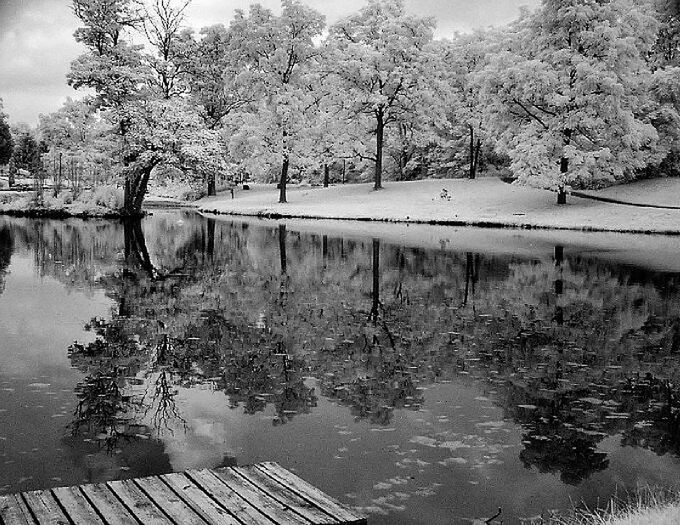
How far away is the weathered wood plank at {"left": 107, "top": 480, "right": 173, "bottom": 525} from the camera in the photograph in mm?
5012

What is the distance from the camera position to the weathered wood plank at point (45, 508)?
4.96 m

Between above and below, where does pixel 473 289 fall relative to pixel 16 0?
below

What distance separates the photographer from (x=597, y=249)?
26703 mm

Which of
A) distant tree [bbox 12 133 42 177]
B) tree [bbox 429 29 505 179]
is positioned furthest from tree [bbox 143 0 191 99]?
distant tree [bbox 12 133 42 177]

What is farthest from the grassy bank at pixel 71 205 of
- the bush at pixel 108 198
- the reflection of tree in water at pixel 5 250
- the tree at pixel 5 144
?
the tree at pixel 5 144

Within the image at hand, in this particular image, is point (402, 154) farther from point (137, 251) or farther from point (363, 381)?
point (363, 381)

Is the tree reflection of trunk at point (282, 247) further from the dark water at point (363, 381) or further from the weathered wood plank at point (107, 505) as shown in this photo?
the weathered wood plank at point (107, 505)

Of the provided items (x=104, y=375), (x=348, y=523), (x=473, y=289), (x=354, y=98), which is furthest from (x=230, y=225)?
(x=348, y=523)

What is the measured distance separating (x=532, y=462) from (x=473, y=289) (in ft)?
34.2

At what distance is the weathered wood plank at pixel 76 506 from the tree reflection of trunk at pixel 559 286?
32.7 feet

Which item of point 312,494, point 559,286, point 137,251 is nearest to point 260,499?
point 312,494

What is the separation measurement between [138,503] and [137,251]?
21418 millimetres

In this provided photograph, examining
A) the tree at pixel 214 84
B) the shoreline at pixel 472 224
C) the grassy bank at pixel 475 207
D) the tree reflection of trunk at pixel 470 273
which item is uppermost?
the tree at pixel 214 84

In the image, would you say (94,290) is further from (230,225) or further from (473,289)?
(230,225)
